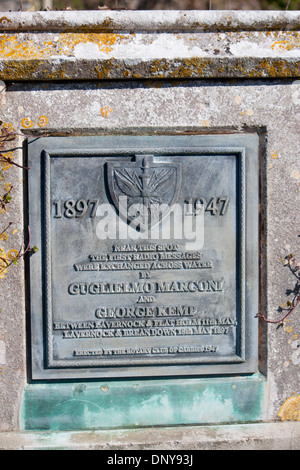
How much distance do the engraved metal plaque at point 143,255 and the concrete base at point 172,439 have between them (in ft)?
1.08

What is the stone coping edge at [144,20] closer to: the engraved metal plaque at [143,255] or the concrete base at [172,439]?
the engraved metal plaque at [143,255]

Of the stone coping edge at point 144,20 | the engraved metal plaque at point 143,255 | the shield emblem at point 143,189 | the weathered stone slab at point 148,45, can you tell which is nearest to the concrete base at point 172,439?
the engraved metal plaque at point 143,255

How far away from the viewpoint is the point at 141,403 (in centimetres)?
263

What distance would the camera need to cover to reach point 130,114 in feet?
8.34

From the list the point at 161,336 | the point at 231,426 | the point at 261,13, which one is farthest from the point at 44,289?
the point at 261,13

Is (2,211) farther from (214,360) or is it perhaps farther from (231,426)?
(231,426)

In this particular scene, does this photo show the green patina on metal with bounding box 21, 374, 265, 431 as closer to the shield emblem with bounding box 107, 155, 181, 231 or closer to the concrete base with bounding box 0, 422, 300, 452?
the concrete base with bounding box 0, 422, 300, 452

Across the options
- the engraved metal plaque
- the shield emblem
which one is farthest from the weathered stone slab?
the shield emblem

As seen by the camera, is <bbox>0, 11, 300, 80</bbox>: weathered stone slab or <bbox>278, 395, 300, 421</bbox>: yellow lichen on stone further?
<bbox>278, 395, 300, 421</bbox>: yellow lichen on stone

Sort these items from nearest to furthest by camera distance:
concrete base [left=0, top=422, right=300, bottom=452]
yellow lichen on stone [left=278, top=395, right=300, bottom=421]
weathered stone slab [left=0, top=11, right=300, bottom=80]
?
weathered stone slab [left=0, top=11, right=300, bottom=80] → concrete base [left=0, top=422, right=300, bottom=452] → yellow lichen on stone [left=278, top=395, right=300, bottom=421]

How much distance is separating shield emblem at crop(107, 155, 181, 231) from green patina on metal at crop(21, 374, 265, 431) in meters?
0.93

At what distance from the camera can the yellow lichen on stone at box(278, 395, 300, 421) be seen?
105 inches

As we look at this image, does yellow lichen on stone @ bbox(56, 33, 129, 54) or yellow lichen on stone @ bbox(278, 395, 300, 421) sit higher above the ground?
yellow lichen on stone @ bbox(56, 33, 129, 54)

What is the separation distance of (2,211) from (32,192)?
0.20 metres
